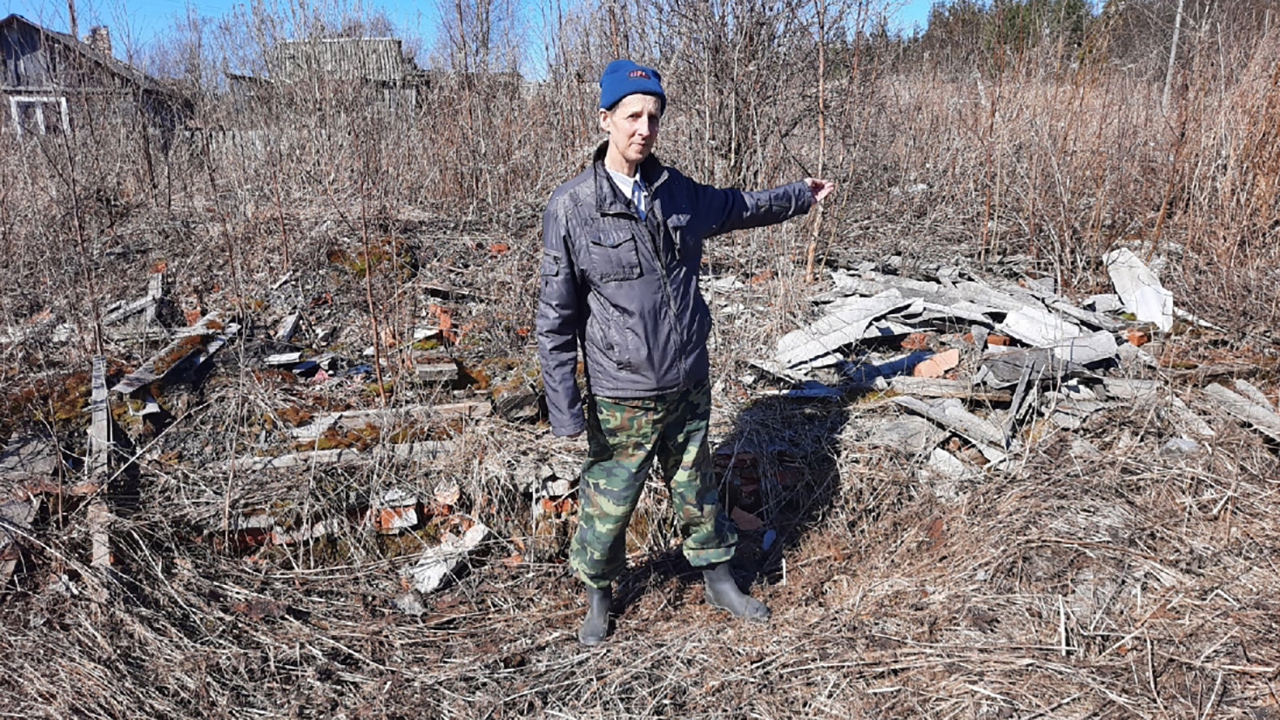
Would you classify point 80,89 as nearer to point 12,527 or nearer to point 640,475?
point 12,527

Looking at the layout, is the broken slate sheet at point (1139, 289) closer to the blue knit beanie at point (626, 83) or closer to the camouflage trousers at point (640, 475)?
the camouflage trousers at point (640, 475)

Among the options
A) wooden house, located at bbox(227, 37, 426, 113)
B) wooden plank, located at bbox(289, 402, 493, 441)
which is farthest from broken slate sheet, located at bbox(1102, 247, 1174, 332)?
wooden house, located at bbox(227, 37, 426, 113)

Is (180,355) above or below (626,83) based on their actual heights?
below

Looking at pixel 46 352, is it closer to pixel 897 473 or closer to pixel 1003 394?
pixel 897 473

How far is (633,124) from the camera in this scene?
2.38 m

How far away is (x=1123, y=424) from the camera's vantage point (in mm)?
3662

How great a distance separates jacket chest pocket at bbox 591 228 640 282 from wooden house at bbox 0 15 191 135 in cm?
574

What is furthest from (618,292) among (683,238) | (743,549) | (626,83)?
(743,549)

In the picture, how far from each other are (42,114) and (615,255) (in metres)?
7.12

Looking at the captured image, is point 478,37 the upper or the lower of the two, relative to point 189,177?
upper

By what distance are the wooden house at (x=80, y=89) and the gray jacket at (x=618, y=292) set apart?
222 inches

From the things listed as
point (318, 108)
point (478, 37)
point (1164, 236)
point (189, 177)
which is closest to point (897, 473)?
point (1164, 236)

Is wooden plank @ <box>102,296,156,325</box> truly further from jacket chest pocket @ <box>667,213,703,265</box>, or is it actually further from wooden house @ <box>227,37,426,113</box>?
jacket chest pocket @ <box>667,213,703,265</box>

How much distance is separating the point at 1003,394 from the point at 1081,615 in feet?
4.87
